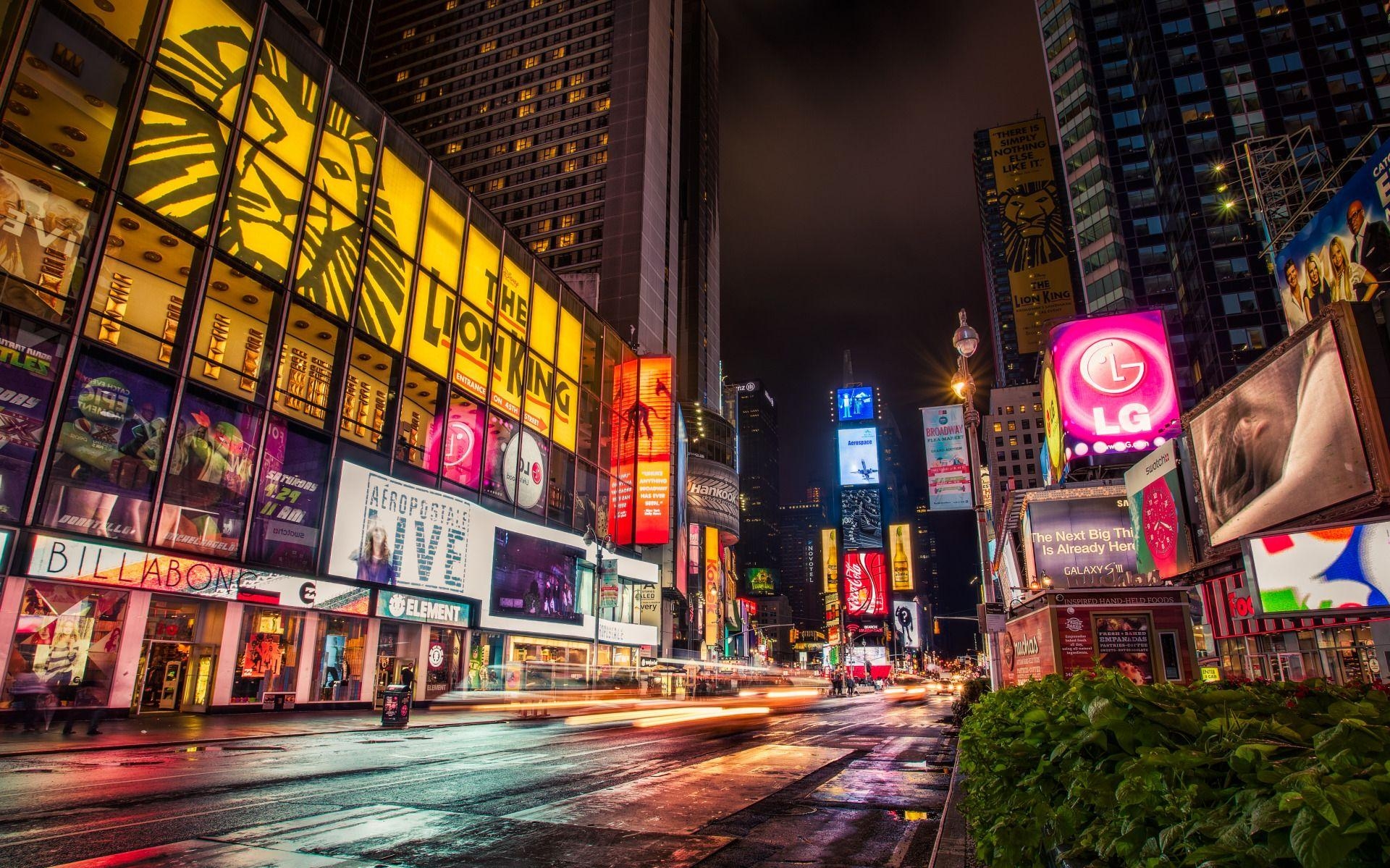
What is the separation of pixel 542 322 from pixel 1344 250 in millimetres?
38882

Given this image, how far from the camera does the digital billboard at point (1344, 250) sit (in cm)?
1639

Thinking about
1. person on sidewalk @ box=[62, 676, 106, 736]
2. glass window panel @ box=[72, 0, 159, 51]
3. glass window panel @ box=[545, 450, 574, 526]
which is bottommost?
person on sidewalk @ box=[62, 676, 106, 736]

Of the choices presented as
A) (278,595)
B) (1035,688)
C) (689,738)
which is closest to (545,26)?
(278,595)

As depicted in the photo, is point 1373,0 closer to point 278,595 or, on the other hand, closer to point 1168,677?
point 1168,677

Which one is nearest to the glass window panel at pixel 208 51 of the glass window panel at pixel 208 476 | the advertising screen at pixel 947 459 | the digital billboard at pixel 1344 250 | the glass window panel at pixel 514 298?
the glass window panel at pixel 208 476

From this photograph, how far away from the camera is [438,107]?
10844 cm

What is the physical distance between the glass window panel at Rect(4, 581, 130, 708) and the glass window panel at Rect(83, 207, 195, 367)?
7.59 meters

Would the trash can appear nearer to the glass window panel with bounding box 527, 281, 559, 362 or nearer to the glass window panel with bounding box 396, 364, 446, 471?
the glass window panel with bounding box 396, 364, 446, 471

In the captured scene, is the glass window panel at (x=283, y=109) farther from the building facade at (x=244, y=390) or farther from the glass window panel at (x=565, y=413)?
the glass window panel at (x=565, y=413)

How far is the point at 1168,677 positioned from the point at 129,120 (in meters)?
32.2

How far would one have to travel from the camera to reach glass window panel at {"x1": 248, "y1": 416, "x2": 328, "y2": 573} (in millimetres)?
26641

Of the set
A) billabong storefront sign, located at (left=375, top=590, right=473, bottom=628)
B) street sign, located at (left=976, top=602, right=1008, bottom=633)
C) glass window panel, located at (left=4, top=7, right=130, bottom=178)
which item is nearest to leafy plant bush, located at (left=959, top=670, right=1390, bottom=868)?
street sign, located at (left=976, top=602, right=1008, bottom=633)

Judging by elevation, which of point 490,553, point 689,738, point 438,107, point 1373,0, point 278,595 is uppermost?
point 438,107

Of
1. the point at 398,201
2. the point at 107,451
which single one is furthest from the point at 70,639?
the point at 398,201
